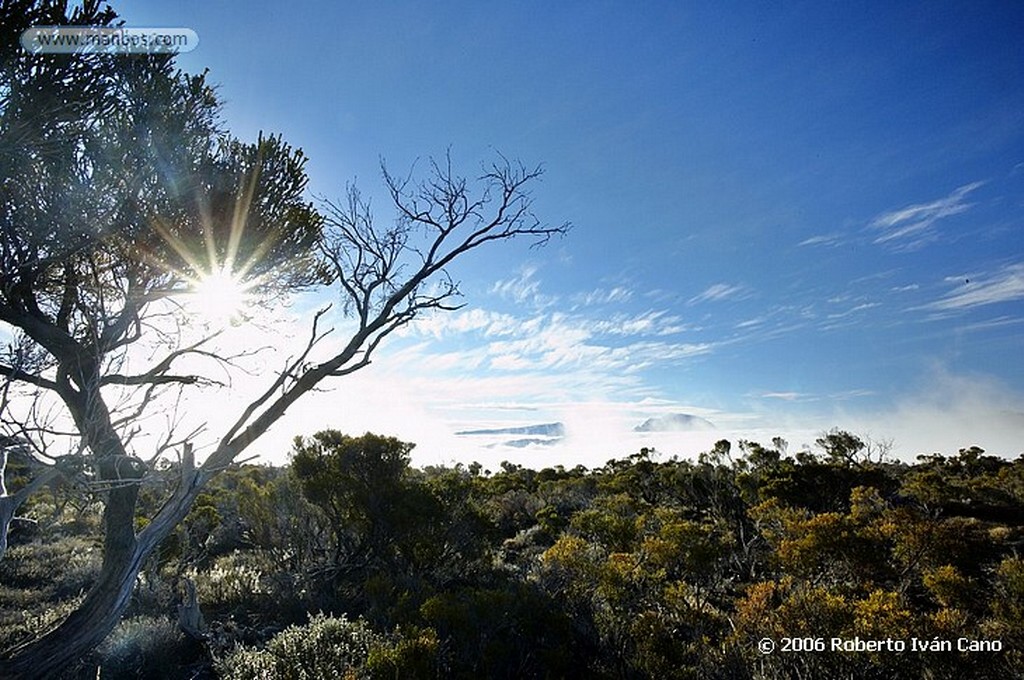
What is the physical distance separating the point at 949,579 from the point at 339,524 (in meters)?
9.67

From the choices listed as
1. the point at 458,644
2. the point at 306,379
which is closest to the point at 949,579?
the point at 458,644

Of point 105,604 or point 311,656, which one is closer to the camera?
point 105,604

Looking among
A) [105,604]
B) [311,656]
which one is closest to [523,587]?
[311,656]

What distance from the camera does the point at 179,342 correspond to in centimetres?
602

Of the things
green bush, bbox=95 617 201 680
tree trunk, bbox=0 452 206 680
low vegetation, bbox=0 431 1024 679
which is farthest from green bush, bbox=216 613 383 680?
tree trunk, bbox=0 452 206 680

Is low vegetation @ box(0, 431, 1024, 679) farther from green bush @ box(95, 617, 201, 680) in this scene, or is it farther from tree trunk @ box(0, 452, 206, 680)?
tree trunk @ box(0, 452, 206, 680)

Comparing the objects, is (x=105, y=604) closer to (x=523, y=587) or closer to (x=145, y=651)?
(x=145, y=651)

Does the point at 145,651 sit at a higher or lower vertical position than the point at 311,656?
lower

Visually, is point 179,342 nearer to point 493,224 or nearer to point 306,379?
point 306,379

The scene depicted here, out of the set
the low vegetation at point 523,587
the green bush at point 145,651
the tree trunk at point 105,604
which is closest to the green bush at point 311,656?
the low vegetation at point 523,587

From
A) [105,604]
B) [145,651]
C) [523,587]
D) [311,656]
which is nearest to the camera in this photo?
[105,604]

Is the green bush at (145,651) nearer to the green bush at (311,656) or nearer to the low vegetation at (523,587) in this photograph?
the low vegetation at (523,587)

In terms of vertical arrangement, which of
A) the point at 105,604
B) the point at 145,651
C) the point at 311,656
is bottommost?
the point at 145,651

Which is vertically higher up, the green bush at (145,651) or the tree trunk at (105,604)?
the tree trunk at (105,604)
